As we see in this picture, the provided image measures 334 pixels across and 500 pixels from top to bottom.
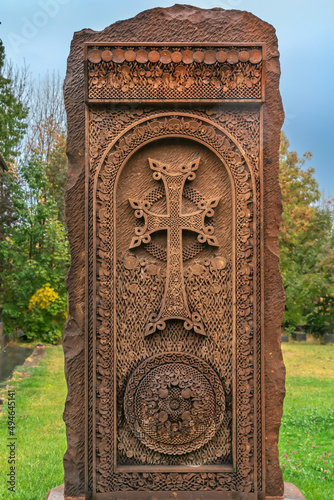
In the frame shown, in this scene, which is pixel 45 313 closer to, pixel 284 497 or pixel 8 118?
pixel 8 118

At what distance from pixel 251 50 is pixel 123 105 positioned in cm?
86

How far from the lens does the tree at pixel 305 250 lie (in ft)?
41.4

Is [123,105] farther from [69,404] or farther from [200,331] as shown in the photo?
[69,404]

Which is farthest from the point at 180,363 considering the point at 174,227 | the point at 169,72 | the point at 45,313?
the point at 45,313

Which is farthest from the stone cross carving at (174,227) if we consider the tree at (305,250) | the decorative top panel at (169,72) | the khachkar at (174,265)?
the tree at (305,250)

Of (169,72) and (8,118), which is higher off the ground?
(8,118)

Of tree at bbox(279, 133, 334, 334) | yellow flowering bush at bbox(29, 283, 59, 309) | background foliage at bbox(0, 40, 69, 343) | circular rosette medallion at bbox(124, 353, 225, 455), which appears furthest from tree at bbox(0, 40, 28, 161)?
circular rosette medallion at bbox(124, 353, 225, 455)

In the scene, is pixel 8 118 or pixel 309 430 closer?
pixel 309 430

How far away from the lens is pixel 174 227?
3180 mm

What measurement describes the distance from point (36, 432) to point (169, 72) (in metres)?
4.14

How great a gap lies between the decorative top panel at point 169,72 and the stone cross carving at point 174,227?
428 mm

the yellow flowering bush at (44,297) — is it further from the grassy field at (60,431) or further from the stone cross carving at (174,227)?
the stone cross carving at (174,227)

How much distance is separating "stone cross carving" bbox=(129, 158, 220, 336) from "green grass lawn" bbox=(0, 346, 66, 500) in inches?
77.9

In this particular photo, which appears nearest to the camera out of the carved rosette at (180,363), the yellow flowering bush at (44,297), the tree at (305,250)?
the carved rosette at (180,363)
